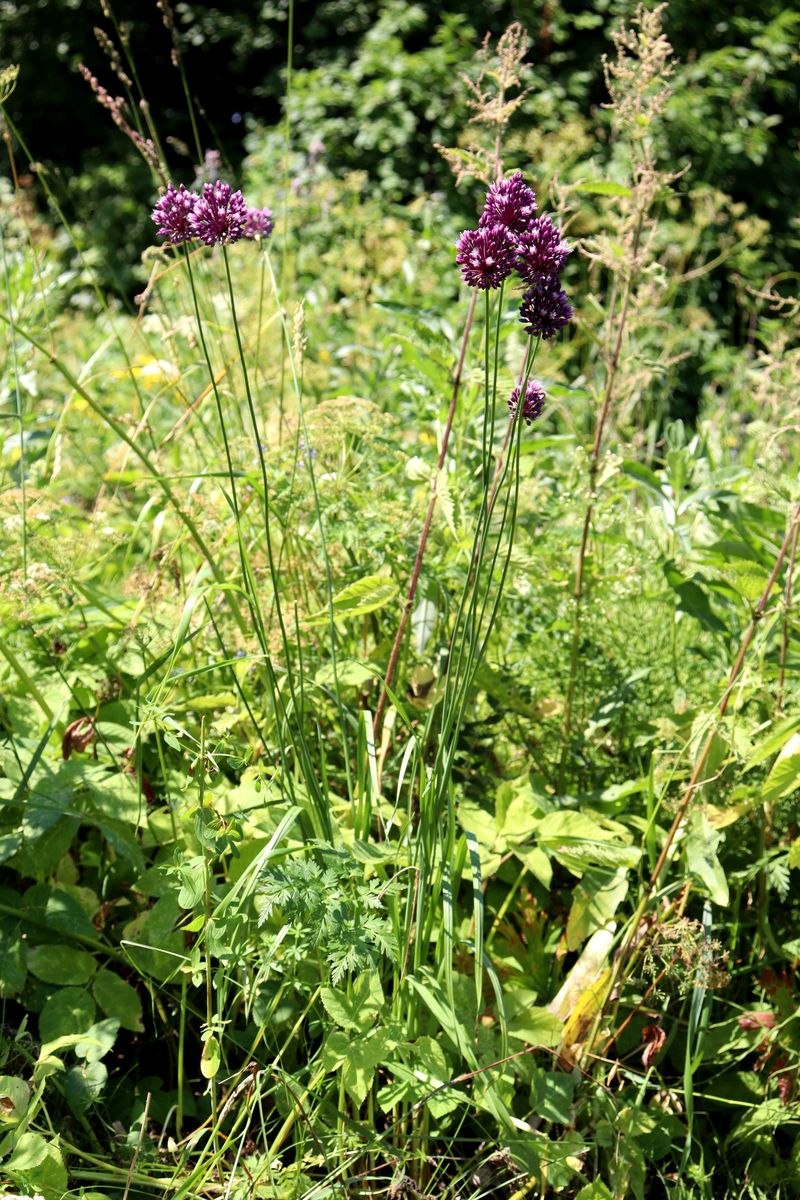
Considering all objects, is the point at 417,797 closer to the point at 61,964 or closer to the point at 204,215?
the point at 61,964

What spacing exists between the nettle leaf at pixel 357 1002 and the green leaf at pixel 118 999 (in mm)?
304

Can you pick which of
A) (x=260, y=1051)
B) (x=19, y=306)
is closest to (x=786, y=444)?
(x=19, y=306)

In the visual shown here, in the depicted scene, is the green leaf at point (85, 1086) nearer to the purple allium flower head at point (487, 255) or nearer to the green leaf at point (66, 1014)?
the green leaf at point (66, 1014)

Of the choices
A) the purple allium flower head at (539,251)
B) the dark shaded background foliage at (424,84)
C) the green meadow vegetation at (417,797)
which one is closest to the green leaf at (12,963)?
the green meadow vegetation at (417,797)

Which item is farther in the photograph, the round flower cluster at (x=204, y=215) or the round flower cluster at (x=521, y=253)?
the round flower cluster at (x=204, y=215)

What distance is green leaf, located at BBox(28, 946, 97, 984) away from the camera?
1650 millimetres

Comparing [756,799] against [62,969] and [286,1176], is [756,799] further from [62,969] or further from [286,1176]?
[62,969]

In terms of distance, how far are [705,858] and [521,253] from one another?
929 millimetres

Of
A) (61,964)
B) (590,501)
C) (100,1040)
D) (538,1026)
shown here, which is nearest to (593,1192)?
(538,1026)

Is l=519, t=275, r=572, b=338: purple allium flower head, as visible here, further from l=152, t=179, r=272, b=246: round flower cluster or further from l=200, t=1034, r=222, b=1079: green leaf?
l=200, t=1034, r=222, b=1079: green leaf

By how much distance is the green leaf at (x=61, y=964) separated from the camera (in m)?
1.65

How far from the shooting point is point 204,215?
1.38 m

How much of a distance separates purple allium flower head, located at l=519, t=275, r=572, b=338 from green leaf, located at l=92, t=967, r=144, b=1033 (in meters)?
1.10

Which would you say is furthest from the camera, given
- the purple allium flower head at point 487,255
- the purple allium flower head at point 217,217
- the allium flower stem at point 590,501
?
the allium flower stem at point 590,501
